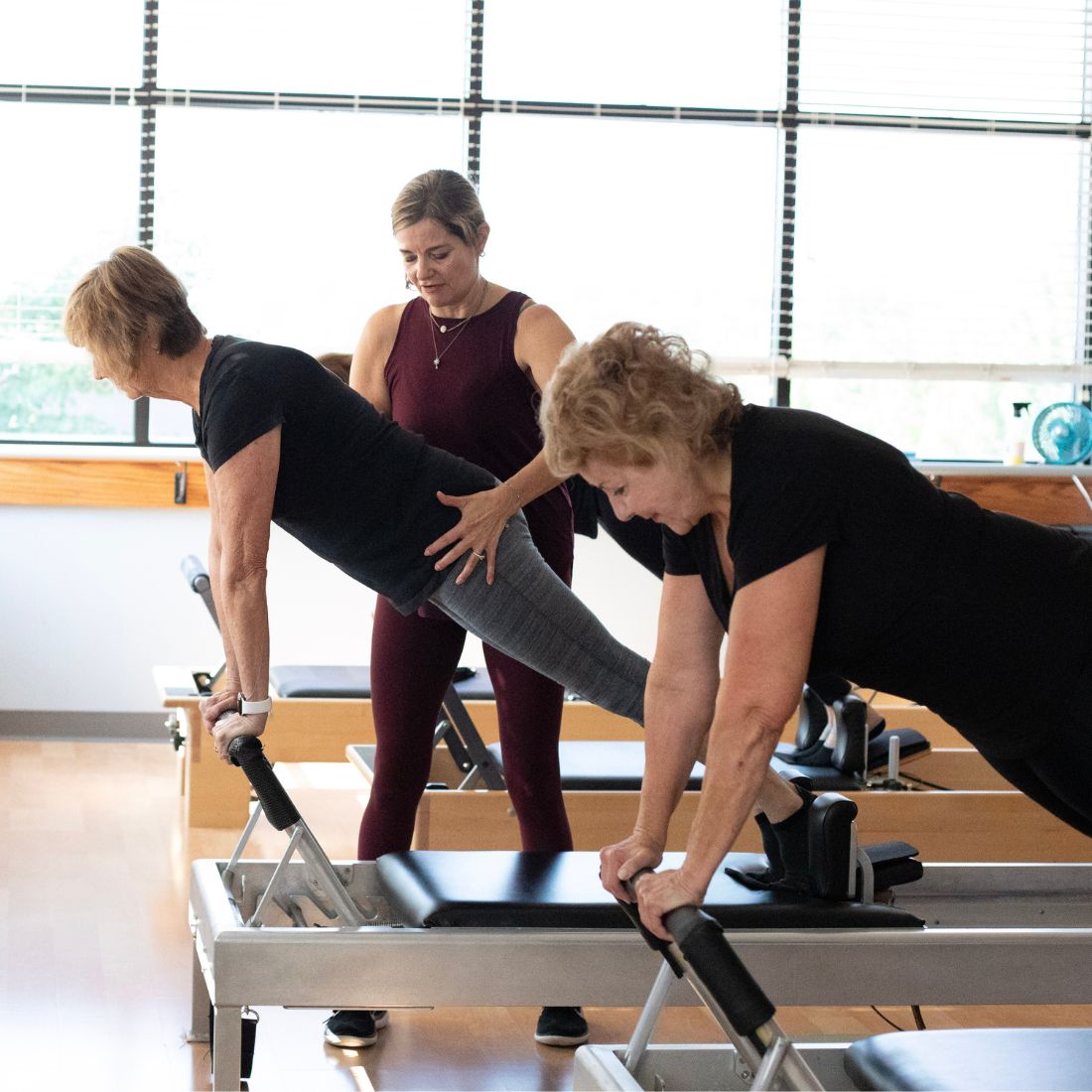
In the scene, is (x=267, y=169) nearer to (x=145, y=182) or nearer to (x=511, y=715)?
(x=145, y=182)

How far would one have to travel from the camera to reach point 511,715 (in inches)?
94.7

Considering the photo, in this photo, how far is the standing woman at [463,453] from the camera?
2363 mm

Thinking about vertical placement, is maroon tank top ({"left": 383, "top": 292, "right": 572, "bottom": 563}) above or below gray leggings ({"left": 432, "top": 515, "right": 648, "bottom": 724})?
above

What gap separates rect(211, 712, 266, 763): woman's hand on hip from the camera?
200 centimetres

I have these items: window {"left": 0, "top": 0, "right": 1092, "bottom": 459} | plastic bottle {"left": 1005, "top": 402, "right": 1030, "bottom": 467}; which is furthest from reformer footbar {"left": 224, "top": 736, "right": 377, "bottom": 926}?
plastic bottle {"left": 1005, "top": 402, "right": 1030, "bottom": 467}

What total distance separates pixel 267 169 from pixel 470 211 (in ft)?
10.3

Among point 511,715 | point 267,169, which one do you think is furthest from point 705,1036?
point 267,169

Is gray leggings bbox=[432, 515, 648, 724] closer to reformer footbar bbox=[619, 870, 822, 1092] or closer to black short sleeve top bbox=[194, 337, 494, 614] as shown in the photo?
black short sleeve top bbox=[194, 337, 494, 614]

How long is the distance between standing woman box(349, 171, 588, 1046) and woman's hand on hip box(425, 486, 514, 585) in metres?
0.15

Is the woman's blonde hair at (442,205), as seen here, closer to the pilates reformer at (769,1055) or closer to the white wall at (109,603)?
the pilates reformer at (769,1055)

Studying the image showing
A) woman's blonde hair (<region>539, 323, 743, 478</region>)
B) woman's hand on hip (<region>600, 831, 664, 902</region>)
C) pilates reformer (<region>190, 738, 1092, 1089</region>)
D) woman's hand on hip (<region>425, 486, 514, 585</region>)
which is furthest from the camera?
woman's hand on hip (<region>425, 486, 514, 585</region>)

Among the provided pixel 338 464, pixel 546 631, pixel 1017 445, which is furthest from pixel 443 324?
pixel 1017 445

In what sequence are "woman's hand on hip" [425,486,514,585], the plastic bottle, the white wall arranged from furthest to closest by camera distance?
1. the plastic bottle
2. the white wall
3. "woman's hand on hip" [425,486,514,585]

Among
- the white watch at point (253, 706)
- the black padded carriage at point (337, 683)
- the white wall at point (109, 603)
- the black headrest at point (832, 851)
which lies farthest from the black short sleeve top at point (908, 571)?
the white wall at point (109, 603)
